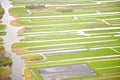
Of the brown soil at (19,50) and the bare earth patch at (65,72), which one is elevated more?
the brown soil at (19,50)

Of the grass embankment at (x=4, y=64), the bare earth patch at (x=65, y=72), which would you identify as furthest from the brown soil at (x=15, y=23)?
the bare earth patch at (x=65, y=72)

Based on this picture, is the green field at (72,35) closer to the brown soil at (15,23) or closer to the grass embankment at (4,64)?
the brown soil at (15,23)

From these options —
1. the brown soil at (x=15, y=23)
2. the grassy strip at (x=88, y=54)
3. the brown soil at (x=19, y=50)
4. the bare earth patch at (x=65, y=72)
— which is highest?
the brown soil at (x=15, y=23)

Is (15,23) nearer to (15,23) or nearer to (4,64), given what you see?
(15,23)

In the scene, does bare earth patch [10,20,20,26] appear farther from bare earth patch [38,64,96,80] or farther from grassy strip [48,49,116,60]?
bare earth patch [38,64,96,80]

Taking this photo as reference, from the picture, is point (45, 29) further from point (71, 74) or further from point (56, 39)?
point (71, 74)

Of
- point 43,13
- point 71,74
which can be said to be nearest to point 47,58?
point 71,74

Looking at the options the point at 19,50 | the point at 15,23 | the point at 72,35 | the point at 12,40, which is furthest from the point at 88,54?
the point at 15,23
